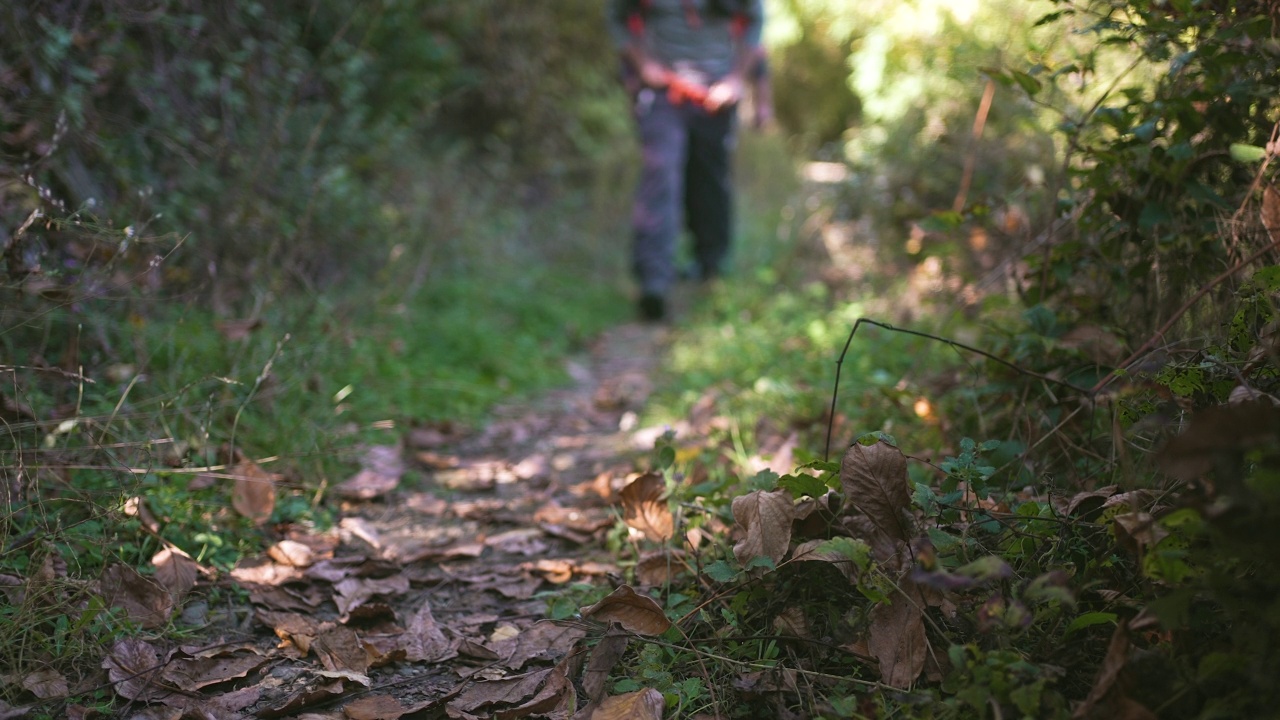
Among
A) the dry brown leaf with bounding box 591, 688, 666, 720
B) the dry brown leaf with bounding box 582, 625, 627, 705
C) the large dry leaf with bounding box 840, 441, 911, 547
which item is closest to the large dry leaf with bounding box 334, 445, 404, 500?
the dry brown leaf with bounding box 582, 625, 627, 705

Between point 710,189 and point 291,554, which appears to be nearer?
point 291,554

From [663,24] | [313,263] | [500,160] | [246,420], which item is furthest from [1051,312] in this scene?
[500,160]

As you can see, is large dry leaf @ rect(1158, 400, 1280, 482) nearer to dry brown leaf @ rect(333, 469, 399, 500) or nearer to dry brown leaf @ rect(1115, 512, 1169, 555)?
dry brown leaf @ rect(1115, 512, 1169, 555)

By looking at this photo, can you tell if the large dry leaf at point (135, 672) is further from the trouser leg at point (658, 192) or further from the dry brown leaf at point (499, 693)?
the trouser leg at point (658, 192)

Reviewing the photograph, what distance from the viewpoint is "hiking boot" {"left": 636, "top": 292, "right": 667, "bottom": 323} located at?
5519mm

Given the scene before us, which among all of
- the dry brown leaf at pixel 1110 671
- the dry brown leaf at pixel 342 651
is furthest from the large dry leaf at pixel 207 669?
the dry brown leaf at pixel 1110 671

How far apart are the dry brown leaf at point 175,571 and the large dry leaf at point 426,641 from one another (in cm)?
46

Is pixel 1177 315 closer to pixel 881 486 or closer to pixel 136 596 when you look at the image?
pixel 881 486

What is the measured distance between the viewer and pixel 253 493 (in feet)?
7.20

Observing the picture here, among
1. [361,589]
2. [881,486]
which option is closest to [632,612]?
[881,486]

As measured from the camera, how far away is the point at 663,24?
17.2 feet

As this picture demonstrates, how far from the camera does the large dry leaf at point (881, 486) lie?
156 centimetres

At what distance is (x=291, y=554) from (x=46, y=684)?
2.03 ft

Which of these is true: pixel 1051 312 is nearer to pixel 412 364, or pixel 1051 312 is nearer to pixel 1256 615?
pixel 1256 615
